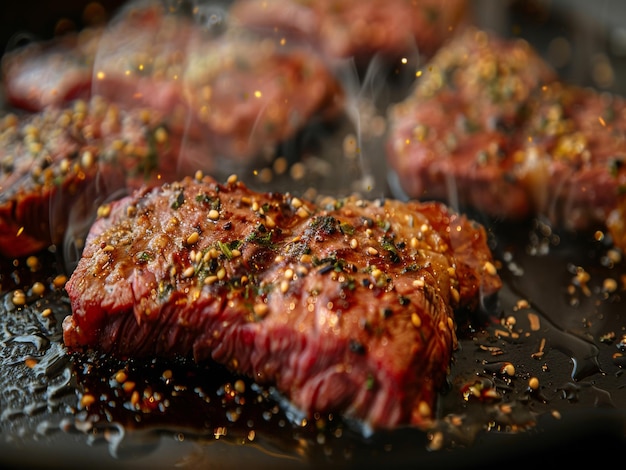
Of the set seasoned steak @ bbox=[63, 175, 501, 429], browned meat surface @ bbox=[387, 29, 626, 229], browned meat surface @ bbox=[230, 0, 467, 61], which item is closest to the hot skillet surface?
seasoned steak @ bbox=[63, 175, 501, 429]

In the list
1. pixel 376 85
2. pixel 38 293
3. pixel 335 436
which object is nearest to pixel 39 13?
pixel 376 85

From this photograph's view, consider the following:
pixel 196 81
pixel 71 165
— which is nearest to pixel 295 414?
A: pixel 71 165

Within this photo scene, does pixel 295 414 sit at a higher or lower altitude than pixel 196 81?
lower

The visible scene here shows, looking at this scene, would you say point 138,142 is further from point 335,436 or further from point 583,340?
point 583,340

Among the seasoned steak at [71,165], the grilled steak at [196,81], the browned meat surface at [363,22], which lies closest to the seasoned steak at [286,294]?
the seasoned steak at [71,165]

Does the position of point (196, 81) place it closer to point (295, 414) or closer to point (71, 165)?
point (71, 165)

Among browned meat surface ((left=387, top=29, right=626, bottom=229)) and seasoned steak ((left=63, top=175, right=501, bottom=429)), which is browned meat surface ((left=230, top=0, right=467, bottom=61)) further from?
seasoned steak ((left=63, top=175, right=501, bottom=429))
